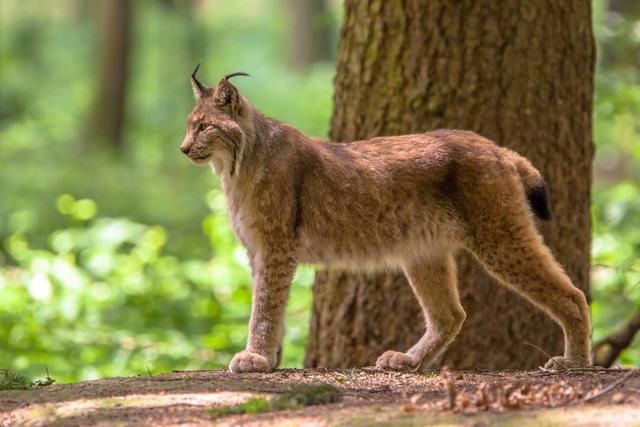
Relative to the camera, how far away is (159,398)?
4133 millimetres

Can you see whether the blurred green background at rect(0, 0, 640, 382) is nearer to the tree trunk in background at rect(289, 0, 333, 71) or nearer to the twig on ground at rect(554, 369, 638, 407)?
the tree trunk in background at rect(289, 0, 333, 71)

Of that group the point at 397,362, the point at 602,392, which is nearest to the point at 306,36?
the point at 397,362

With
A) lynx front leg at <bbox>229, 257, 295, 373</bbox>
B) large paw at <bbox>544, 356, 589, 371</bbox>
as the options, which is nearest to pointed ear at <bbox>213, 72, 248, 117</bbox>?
lynx front leg at <bbox>229, 257, 295, 373</bbox>

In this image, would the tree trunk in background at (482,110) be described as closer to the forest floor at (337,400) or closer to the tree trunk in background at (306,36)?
the forest floor at (337,400)

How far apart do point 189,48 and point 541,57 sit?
1293 cm

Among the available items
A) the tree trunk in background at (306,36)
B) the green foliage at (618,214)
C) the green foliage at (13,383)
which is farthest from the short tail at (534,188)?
the tree trunk in background at (306,36)

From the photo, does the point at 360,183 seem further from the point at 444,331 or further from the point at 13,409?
the point at 13,409

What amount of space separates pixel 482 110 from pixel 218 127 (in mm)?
1707

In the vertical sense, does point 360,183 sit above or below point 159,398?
above

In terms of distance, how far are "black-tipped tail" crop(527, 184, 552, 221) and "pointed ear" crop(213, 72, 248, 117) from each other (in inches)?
60.1

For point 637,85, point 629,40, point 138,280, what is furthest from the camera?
point 138,280

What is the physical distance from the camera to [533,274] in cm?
512

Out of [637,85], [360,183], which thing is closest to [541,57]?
[360,183]

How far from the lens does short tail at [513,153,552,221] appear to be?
531cm
